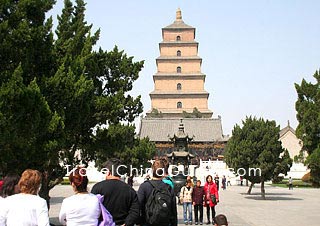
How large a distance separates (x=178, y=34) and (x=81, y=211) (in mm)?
70150

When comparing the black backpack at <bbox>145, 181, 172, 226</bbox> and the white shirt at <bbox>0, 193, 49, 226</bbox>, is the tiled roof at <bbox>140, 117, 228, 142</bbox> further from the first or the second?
the white shirt at <bbox>0, 193, 49, 226</bbox>

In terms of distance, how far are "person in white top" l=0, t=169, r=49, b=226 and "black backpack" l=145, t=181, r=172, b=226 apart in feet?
4.60

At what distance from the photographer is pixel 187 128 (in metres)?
67.9

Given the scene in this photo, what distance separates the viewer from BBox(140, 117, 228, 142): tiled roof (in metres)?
66.1

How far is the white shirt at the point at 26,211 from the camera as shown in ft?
14.7

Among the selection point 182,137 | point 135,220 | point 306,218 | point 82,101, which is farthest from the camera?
point 182,137

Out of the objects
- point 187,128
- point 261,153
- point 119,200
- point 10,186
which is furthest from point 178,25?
point 10,186

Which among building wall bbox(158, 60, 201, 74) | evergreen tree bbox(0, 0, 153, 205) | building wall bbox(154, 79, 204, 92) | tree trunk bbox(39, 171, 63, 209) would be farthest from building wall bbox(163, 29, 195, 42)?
tree trunk bbox(39, 171, 63, 209)

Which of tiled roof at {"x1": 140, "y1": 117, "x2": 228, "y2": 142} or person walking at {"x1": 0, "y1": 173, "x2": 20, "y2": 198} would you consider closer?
person walking at {"x1": 0, "y1": 173, "x2": 20, "y2": 198}

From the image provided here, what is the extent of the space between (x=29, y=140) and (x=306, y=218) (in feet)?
31.9

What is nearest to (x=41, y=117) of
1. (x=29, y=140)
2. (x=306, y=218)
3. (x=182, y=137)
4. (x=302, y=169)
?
(x=29, y=140)

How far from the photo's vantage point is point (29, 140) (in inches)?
453

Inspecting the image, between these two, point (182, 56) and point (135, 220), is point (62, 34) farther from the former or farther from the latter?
point (182, 56)

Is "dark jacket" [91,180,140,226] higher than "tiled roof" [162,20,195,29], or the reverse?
"tiled roof" [162,20,195,29]
